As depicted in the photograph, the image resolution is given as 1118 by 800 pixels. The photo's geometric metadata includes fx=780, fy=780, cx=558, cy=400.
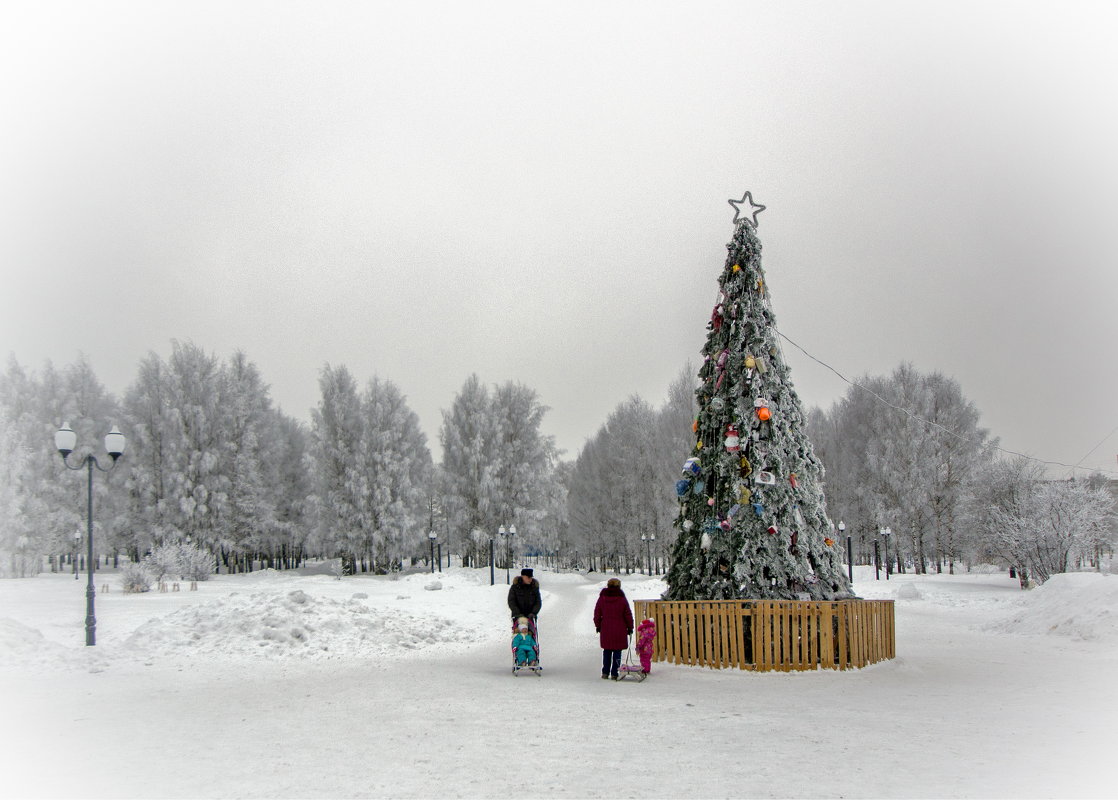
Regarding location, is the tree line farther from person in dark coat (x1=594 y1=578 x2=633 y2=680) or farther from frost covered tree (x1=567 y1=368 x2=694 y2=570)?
person in dark coat (x1=594 y1=578 x2=633 y2=680)

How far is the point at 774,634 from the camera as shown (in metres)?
10.7

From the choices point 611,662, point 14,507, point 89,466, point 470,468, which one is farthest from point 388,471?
point 611,662

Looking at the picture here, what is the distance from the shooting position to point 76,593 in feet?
86.2

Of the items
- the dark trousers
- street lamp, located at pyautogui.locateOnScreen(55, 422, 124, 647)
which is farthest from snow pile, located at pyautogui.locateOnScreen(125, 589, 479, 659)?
the dark trousers

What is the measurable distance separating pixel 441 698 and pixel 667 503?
39.1 metres

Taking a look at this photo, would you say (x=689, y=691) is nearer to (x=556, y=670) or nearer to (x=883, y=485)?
(x=556, y=670)

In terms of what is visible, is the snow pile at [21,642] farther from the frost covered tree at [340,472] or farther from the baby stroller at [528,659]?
the frost covered tree at [340,472]

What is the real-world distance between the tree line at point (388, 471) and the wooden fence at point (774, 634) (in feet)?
92.9

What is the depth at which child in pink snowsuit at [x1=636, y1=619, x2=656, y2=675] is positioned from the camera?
10.6 metres

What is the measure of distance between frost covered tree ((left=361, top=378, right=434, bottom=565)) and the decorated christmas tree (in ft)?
118

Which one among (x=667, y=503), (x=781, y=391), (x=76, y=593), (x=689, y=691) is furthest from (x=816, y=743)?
(x=667, y=503)

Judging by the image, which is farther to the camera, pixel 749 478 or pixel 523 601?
pixel 749 478

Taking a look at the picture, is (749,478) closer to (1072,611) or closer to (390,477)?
(1072,611)

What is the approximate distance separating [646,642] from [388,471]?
37500mm
